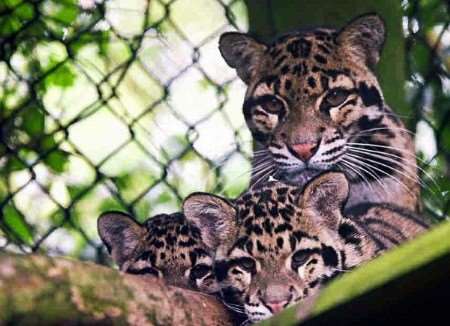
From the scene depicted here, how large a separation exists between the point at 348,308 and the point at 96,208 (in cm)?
148

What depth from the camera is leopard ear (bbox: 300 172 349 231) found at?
2.10 meters

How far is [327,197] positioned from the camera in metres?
2.12

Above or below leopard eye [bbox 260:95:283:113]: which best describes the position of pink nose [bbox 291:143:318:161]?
below

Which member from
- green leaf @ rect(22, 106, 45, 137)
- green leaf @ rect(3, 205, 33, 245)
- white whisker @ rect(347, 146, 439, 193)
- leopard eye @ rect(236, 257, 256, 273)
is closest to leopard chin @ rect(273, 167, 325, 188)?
white whisker @ rect(347, 146, 439, 193)

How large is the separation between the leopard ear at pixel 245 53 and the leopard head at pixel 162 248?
1.14 feet

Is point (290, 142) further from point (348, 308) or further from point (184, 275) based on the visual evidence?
point (348, 308)

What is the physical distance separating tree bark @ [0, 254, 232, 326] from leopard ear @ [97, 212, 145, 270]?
19.4 inches

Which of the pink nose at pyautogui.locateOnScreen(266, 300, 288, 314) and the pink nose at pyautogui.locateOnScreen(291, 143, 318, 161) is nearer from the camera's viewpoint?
the pink nose at pyautogui.locateOnScreen(266, 300, 288, 314)

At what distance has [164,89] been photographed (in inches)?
107

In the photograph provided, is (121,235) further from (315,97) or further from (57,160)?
(57,160)

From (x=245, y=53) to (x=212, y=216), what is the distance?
0.45 m

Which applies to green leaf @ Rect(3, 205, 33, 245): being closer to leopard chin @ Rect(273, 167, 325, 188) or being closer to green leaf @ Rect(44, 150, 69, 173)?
green leaf @ Rect(44, 150, 69, 173)

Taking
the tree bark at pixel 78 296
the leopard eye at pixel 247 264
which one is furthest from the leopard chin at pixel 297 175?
the tree bark at pixel 78 296

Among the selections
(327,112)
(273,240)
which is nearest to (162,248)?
(273,240)
